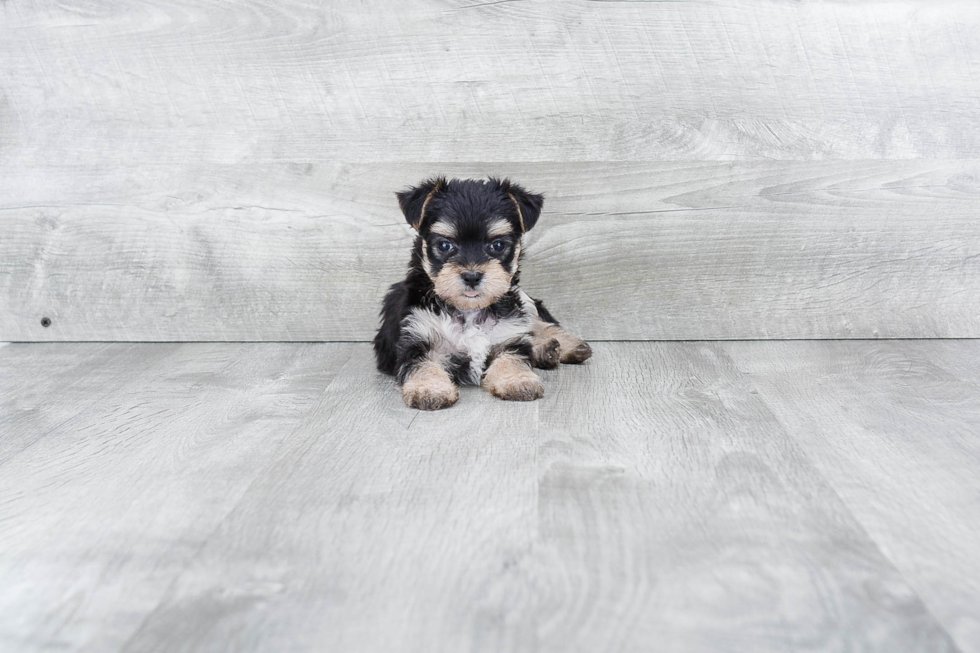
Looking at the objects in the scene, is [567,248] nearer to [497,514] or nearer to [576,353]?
[576,353]

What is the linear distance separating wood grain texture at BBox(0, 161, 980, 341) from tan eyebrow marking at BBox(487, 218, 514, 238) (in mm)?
705

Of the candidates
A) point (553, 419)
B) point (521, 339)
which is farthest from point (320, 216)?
point (553, 419)

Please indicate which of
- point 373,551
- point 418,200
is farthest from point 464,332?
point 373,551

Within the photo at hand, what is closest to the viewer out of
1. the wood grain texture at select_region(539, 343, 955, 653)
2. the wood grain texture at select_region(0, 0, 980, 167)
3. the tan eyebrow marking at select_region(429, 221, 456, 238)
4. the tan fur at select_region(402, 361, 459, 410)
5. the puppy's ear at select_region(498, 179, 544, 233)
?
the wood grain texture at select_region(539, 343, 955, 653)

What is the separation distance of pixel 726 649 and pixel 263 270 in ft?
8.74

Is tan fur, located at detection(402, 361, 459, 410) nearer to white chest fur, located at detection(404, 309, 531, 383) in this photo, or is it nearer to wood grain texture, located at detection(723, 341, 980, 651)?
white chest fur, located at detection(404, 309, 531, 383)

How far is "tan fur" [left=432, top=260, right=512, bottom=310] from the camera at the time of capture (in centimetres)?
260

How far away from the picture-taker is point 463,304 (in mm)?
2668

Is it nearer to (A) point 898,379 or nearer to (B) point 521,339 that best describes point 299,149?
(B) point 521,339

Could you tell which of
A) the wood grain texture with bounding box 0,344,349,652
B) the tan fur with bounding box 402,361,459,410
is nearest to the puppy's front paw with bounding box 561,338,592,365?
the tan fur with bounding box 402,361,459,410

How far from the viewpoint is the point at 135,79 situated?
338 cm

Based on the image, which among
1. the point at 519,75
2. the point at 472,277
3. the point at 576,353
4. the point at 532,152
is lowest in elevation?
the point at 576,353

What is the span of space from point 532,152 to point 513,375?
3.59 feet

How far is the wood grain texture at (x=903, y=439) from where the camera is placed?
1.58 metres
